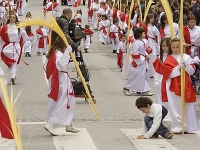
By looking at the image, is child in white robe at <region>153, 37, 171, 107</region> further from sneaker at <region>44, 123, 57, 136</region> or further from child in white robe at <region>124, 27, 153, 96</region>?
child in white robe at <region>124, 27, 153, 96</region>

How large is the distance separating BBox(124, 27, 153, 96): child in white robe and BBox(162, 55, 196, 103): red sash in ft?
16.3

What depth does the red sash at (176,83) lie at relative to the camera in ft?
40.7

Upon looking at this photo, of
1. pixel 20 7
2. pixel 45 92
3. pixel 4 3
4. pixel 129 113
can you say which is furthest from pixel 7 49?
pixel 20 7

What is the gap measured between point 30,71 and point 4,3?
59.8ft

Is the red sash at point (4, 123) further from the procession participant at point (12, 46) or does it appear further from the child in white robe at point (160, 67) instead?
the procession participant at point (12, 46)

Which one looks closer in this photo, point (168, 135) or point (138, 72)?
point (168, 135)

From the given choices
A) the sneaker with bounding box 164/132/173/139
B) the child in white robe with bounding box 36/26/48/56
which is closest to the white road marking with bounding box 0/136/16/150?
the sneaker with bounding box 164/132/173/139

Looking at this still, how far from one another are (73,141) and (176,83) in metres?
2.02

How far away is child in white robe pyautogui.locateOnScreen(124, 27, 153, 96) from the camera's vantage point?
1761cm

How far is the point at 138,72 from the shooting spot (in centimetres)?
1803

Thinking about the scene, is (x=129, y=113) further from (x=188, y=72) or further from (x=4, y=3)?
(x=4, y=3)

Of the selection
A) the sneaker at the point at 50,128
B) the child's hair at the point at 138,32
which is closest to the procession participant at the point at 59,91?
the sneaker at the point at 50,128

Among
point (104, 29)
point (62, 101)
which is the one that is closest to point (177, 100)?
point (62, 101)

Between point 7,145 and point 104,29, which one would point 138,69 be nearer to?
point 7,145
